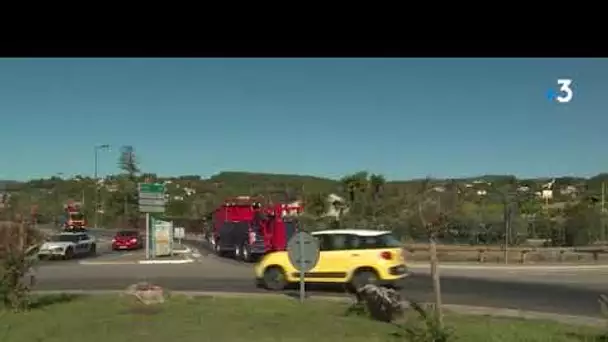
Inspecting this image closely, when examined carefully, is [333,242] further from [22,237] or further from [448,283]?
[22,237]

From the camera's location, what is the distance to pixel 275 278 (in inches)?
779

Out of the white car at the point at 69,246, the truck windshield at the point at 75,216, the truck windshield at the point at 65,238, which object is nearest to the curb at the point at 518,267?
the white car at the point at 69,246

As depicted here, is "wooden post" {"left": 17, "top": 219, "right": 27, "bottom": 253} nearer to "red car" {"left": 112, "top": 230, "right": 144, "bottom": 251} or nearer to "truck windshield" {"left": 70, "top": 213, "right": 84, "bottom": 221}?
"red car" {"left": 112, "top": 230, "right": 144, "bottom": 251}

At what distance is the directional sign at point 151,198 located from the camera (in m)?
35.5

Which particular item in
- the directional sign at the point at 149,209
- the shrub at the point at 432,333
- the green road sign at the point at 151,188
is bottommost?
the shrub at the point at 432,333

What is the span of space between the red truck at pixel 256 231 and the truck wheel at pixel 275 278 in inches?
396

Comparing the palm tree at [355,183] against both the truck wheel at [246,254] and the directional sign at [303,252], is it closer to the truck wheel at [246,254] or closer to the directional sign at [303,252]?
the truck wheel at [246,254]

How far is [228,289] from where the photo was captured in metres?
20.0

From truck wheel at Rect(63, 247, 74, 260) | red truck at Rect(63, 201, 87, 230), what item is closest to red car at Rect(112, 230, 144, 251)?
truck wheel at Rect(63, 247, 74, 260)
